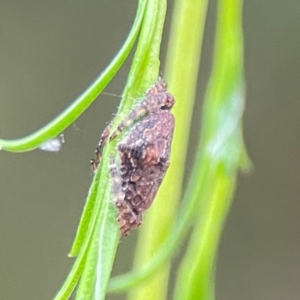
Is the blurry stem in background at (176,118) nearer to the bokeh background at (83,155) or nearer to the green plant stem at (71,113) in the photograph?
the green plant stem at (71,113)

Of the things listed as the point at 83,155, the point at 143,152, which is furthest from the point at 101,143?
the point at 83,155

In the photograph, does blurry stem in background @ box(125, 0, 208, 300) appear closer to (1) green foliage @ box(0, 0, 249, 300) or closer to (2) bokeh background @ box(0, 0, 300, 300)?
(1) green foliage @ box(0, 0, 249, 300)

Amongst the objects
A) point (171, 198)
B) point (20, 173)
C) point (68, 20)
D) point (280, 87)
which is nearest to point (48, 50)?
point (68, 20)

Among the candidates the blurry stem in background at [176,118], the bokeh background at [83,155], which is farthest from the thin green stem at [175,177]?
the bokeh background at [83,155]

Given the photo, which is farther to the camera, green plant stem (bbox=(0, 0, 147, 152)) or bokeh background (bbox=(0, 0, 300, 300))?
bokeh background (bbox=(0, 0, 300, 300))

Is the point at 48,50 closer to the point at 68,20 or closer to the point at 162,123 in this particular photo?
the point at 68,20

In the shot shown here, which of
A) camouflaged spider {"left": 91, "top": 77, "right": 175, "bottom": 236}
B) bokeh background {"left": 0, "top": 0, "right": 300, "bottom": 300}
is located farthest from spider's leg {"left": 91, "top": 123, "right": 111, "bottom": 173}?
bokeh background {"left": 0, "top": 0, "right": 300, "bottom": 300}
